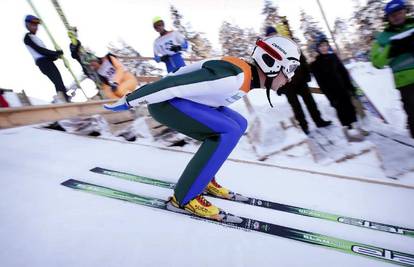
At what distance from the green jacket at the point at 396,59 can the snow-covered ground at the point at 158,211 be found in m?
1.00

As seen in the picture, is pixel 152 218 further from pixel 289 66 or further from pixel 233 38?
pixel 233 38

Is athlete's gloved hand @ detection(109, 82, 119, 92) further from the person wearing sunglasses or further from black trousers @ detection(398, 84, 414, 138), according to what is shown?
black trousers @ detection(398, 84, 414, 138)

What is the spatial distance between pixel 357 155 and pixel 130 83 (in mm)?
5632

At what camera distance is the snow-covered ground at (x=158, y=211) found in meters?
1.86

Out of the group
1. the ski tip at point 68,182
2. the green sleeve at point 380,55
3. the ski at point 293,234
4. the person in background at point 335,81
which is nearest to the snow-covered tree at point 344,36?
the person in background at point 335,81

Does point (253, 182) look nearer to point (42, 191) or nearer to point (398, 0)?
point (42, 191)

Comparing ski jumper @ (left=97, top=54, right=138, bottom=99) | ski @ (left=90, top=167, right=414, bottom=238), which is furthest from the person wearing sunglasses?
ski jumper @ (left=97, top=54, right=138, bottom=99)

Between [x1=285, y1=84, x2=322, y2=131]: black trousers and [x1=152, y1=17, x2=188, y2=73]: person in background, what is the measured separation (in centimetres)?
299

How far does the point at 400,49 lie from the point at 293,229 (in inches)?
117

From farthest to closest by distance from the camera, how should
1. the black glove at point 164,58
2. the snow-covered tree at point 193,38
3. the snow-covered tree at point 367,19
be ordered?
the snow-covered tree at point 193,38 < the snow-covered tree at point 367,19 < the black glove at point 164,58

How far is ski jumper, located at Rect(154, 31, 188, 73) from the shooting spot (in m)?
6.75

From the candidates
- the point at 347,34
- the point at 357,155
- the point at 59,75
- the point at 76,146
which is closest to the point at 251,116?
the point at 357,155

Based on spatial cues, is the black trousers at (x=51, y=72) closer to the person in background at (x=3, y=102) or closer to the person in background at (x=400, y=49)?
the person in background at (x=3, y=102)

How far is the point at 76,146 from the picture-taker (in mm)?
4043
